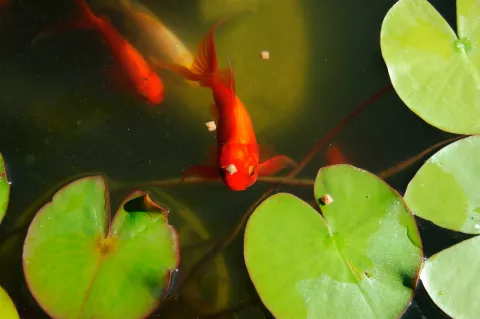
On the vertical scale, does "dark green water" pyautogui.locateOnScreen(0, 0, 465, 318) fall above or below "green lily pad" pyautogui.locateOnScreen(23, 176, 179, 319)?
above

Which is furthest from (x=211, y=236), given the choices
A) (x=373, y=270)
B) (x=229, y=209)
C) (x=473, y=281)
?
(x=473, y=281)

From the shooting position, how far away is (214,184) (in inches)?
65.9

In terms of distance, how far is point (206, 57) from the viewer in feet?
5.97

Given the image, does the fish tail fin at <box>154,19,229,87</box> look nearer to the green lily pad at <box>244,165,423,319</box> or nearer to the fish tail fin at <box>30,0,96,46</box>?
the fish tail fin at <box>30,0,96,46</box>

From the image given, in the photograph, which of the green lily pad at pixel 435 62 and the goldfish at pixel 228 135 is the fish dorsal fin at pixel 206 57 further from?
the green lily pad at pixel 435 62

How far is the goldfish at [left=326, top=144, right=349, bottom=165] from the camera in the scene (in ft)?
5.50

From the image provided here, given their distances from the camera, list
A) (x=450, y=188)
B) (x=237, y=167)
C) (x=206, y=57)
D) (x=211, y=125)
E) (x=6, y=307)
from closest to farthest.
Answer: (x=6, y=307) → (x=450, y=188) → (x=237, y=167) → (x=211, y=125) → (x=206, y=57)

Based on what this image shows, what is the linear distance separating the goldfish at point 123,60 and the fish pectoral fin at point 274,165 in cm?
46

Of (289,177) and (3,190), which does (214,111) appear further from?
(3,190)

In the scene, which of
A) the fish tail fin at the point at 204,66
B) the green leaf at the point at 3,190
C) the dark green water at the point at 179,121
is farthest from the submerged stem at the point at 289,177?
the green leaf at the point at 3,190

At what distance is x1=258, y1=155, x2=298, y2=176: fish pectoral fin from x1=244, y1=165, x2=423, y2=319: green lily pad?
0.21 metres

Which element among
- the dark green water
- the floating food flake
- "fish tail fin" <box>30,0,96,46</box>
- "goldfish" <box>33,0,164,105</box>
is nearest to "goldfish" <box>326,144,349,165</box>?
the dark green water

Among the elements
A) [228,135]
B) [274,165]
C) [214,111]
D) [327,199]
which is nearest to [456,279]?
[327,199]

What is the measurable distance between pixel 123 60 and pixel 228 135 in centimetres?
51
